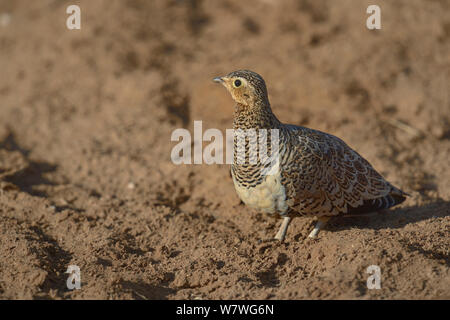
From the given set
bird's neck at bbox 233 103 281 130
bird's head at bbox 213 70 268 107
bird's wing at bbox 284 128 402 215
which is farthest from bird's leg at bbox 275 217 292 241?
bird's head at bbox 213 70 268 107

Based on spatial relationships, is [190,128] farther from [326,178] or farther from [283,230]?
[326,178]

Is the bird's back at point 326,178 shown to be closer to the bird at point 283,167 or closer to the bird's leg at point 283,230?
the bird at point 283,167

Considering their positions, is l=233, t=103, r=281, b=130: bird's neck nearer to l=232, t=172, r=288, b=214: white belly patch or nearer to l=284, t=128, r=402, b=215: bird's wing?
l=284, t=128, r=402, b=215: bird's wing

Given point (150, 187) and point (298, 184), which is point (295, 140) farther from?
point (150, 187)

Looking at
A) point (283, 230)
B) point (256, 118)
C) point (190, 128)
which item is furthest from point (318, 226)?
point (190, 128)

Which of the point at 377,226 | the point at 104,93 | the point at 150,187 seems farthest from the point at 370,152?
the point at 104,93

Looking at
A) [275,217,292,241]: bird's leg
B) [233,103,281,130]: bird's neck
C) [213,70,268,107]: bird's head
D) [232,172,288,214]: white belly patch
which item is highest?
[213,70,268,107]: bird's head
